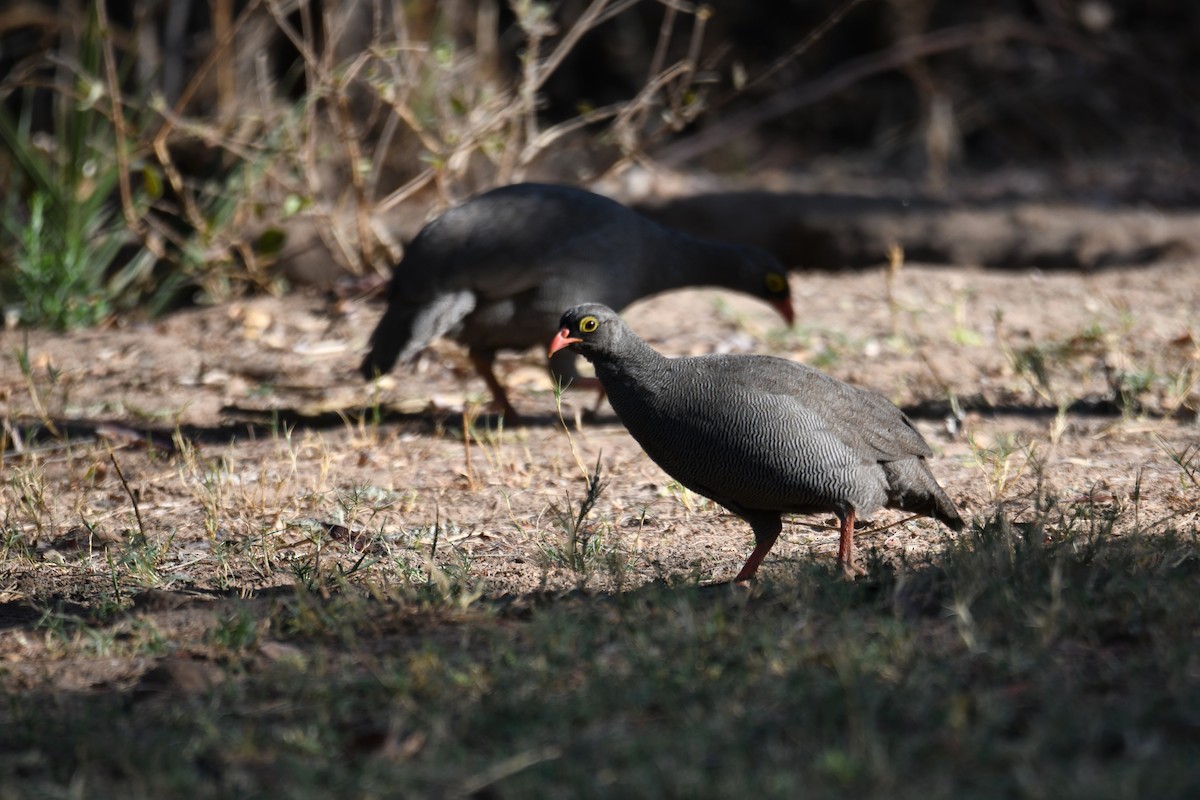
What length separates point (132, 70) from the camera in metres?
10.7

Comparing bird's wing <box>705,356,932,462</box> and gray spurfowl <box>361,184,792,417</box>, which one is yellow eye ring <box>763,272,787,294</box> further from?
bird's wing <box>705,356,932,462</box>

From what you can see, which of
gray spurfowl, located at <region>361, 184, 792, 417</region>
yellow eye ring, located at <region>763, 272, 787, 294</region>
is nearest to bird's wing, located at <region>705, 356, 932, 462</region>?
gray spurfowl, located at <region>361, 184, 792, 417</region>

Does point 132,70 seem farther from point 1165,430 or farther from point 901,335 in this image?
point 1165,430

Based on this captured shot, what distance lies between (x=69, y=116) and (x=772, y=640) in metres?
7.26

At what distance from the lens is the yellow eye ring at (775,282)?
6.99m

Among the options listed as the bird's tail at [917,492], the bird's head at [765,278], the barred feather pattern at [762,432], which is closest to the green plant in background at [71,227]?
the bird's head at [765,278]

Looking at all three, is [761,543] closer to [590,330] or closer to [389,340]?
[590,330]

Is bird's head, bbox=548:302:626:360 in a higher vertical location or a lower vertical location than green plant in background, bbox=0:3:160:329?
higher

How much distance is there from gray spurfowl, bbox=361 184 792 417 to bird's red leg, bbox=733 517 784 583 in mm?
2059

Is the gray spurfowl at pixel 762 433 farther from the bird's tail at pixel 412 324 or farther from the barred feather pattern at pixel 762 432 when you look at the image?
the bird's tail at pixel 412 324

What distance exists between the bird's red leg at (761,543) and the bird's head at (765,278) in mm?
2804

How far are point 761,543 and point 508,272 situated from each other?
7.38 feet

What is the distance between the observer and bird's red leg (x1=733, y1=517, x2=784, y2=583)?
418cm

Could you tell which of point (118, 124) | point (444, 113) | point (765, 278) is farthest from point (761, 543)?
point (444, 113)
